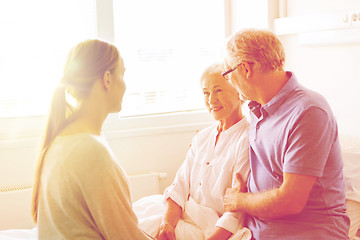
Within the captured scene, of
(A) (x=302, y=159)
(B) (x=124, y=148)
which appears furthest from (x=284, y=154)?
(B) (x=124, y=148)

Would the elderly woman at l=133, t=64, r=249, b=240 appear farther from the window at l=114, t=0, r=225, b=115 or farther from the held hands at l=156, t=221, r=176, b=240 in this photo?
the window at l=114, t=0, r=225, b=115

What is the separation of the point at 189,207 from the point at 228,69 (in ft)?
2.09

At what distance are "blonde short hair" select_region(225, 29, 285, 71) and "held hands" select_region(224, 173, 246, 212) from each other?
19.0 inches

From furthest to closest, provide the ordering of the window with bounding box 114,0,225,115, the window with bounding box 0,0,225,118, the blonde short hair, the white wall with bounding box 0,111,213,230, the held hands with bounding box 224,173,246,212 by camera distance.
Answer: the window with bounding box 114,0,225,115 < the window with bounding box 0,0,225,118 < the white wall with bounding box 0,111,213,230 < the held hands with bounding box 224,173,246,212 < the blonde short hair

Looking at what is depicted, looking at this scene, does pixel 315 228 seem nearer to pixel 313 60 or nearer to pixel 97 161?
pixel 97 161

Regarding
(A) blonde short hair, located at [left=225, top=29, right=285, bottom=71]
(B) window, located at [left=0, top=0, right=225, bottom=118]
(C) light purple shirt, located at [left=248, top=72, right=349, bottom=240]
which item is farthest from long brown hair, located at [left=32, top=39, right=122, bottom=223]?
(B) window, located at [left=0, top=0, right=225, bottom=118]

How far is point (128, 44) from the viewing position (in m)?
2.70

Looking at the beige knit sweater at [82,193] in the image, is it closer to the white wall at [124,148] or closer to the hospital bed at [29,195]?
the hospital bed at [29,195]

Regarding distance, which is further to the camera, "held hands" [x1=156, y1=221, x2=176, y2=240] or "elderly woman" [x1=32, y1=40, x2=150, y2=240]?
"held hands" [x1=156, y1=221, x2=176, y2=240]

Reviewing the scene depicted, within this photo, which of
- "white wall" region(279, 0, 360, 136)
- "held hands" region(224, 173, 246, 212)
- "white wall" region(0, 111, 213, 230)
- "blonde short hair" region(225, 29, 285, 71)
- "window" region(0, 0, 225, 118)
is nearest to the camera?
"blonde short hair" region(225, 29, 285, 71)

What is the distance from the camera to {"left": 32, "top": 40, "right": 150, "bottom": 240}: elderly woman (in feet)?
3.73

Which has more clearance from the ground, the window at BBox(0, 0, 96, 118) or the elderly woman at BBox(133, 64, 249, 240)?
the window at BBox(0, 0, 96, 118)

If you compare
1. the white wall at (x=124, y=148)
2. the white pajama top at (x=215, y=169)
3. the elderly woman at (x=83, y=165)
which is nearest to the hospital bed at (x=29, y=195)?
the white wall at (x=124, y=148)

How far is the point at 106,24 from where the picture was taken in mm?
2582
